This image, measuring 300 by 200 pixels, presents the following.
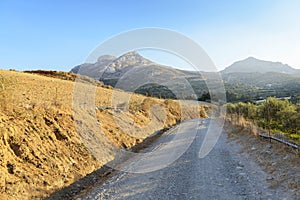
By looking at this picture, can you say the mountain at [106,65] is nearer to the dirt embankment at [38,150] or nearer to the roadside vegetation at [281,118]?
the dirt embankment at [38,150]

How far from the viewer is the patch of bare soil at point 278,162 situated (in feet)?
Result: 19.3

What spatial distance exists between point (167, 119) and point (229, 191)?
2610cm

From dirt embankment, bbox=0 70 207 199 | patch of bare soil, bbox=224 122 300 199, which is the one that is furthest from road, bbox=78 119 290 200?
dirt embankment, bbox=0 70 207 199

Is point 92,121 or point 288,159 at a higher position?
point 92,121

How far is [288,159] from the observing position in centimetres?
754

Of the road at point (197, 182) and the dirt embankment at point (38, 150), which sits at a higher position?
the dirt embankment at point (38, 150)

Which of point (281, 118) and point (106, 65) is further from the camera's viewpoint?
point (106, 65)

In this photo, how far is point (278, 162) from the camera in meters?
7.60

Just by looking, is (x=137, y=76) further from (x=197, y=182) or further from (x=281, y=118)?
(x=197, y=182)

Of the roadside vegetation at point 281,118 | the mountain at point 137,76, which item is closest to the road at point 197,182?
the roadside vegetation at point 281,118

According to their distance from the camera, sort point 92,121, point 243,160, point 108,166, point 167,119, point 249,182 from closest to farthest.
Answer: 1. point 249,182
2. point 243,160
3. point 108,166
4. point 92,121
5. point 167,119

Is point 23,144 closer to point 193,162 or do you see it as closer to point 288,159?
point 193,162

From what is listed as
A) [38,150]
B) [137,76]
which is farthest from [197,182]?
[137,76]

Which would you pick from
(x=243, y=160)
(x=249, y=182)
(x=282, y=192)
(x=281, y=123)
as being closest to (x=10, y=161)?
(x=249, y=182)
